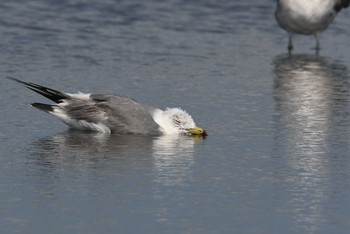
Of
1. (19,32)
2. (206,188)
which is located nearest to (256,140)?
(206,188)

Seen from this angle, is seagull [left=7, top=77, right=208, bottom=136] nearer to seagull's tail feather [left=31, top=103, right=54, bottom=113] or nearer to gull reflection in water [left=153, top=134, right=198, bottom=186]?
seagull's tail feather [left=31, top=103, right=54, bottom=113]

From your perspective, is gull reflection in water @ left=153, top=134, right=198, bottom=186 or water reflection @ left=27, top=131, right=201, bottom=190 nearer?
gull reflection in water @ left=153, top=134, right=198, bottom=186

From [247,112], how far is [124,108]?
6.25ft

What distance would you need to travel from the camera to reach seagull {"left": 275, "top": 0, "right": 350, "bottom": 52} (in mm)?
21172

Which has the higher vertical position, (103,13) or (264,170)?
(103,13)

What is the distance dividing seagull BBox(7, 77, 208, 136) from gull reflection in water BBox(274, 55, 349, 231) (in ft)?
3.46

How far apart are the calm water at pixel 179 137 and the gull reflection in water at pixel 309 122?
2 centimetres

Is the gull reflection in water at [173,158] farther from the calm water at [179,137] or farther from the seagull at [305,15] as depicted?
the seagull at [305,15]

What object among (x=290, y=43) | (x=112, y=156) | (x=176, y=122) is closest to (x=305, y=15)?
(x=290, y=43)

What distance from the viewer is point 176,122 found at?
1302cm

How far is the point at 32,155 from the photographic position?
1180cm

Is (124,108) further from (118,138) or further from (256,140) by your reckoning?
(256,140)

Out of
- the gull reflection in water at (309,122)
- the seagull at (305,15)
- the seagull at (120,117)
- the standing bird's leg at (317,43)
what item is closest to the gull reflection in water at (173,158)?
the seagull at (120,117)

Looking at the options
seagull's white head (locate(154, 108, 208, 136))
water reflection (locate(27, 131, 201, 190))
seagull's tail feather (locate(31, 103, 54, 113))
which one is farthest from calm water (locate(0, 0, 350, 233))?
seagull's tail feather (locate(31, 103, 54, 113))
